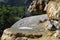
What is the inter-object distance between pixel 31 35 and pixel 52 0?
2452mm

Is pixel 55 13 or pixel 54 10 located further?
pixel 54 10

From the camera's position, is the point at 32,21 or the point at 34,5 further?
the point at 34,5

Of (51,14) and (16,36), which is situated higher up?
(51,14)

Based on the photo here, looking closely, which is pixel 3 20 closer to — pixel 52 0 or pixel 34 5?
pixel 34 5

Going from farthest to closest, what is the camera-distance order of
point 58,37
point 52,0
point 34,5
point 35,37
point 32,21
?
1. point 34,5
2. point 32,21
3. point 52,0
4. point 35,37
5. point 58,37

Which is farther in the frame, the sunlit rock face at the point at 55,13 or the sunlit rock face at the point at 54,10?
the sunlit rock face at the point at 54,10

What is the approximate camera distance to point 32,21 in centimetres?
1512

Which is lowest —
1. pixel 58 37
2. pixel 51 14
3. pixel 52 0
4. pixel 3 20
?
pixel 58 37

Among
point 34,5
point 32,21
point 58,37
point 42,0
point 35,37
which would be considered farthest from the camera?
point 34,5

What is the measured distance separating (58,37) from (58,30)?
23.6 inches

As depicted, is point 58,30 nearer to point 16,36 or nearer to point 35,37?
point 35,37

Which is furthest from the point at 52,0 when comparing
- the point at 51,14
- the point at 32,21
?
the point at 32,21

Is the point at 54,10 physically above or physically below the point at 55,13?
above

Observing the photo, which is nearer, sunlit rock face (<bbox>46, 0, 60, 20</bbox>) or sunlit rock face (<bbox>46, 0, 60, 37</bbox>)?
sunlit rock face (<bbox>46, 0, 60, 37</bbox>)
